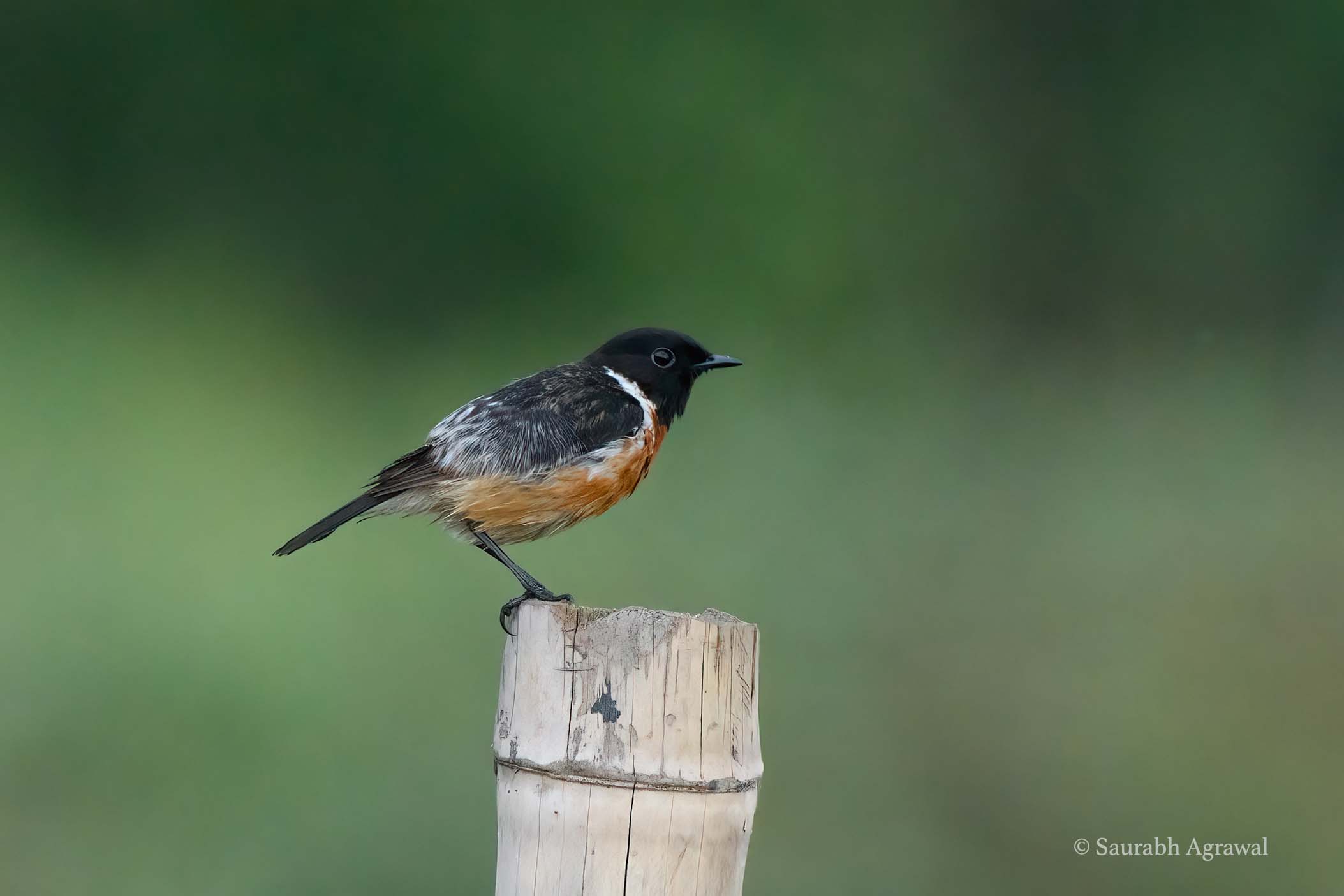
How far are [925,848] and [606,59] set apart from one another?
6.44m

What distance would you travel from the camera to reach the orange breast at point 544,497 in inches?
154

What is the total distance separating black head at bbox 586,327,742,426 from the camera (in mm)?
4391

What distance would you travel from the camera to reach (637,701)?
2.43 m

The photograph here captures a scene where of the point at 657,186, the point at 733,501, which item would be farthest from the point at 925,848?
the point at 657,186

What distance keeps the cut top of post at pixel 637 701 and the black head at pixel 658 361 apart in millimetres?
1911

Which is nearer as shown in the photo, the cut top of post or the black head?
the cut top of post

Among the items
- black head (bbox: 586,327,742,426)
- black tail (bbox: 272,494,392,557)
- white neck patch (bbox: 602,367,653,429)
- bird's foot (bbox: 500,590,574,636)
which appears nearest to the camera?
bird's foot (bbox: 500,590,574,636)

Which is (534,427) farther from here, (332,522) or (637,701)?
(637,701)

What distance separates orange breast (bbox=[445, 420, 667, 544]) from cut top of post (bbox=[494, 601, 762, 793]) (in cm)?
139

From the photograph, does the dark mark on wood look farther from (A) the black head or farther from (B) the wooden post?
(A) the black head

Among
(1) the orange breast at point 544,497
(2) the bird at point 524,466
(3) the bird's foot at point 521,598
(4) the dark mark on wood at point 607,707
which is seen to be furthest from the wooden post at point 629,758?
(1) the orange breast at point 544,497

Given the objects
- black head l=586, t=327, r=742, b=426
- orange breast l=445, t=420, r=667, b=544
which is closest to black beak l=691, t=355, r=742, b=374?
black head l=586, t=327, r=742, b=426

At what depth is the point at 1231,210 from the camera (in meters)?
10.8

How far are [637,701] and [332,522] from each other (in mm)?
1550
